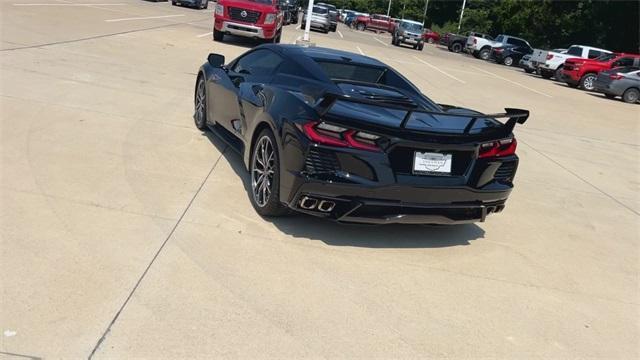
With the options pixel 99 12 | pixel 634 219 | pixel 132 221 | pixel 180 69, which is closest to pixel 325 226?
pixel 132 221

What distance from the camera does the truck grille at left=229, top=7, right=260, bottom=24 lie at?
18.0 meters

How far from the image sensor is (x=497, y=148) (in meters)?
4.51

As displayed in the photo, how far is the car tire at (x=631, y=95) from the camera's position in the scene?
2105 centimetres

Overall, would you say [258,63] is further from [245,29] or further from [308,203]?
[245,29]

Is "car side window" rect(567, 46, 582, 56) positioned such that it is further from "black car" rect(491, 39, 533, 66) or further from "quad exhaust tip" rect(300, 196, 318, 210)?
"quad exhaust tip" rect(300, 196, 318, 210)

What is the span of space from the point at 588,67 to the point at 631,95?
3.27 metres

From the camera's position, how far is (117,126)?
6598 millimetres

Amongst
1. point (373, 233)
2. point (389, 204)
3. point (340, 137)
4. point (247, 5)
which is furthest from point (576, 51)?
point (340, 137)

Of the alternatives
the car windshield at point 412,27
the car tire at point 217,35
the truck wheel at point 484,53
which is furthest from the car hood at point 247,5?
the truck wheel at point 484,53

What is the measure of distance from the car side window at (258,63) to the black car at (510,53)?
3380 centimetres

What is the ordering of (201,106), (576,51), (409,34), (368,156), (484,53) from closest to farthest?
(368,156), (201,106), (576,51), (409,34), (484,53)

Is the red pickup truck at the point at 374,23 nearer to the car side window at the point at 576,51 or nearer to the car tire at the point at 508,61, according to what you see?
the car tire at the point at 508,61

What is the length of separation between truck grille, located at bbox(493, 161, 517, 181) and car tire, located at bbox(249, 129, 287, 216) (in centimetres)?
169

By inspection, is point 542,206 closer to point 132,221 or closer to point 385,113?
point 385,113
